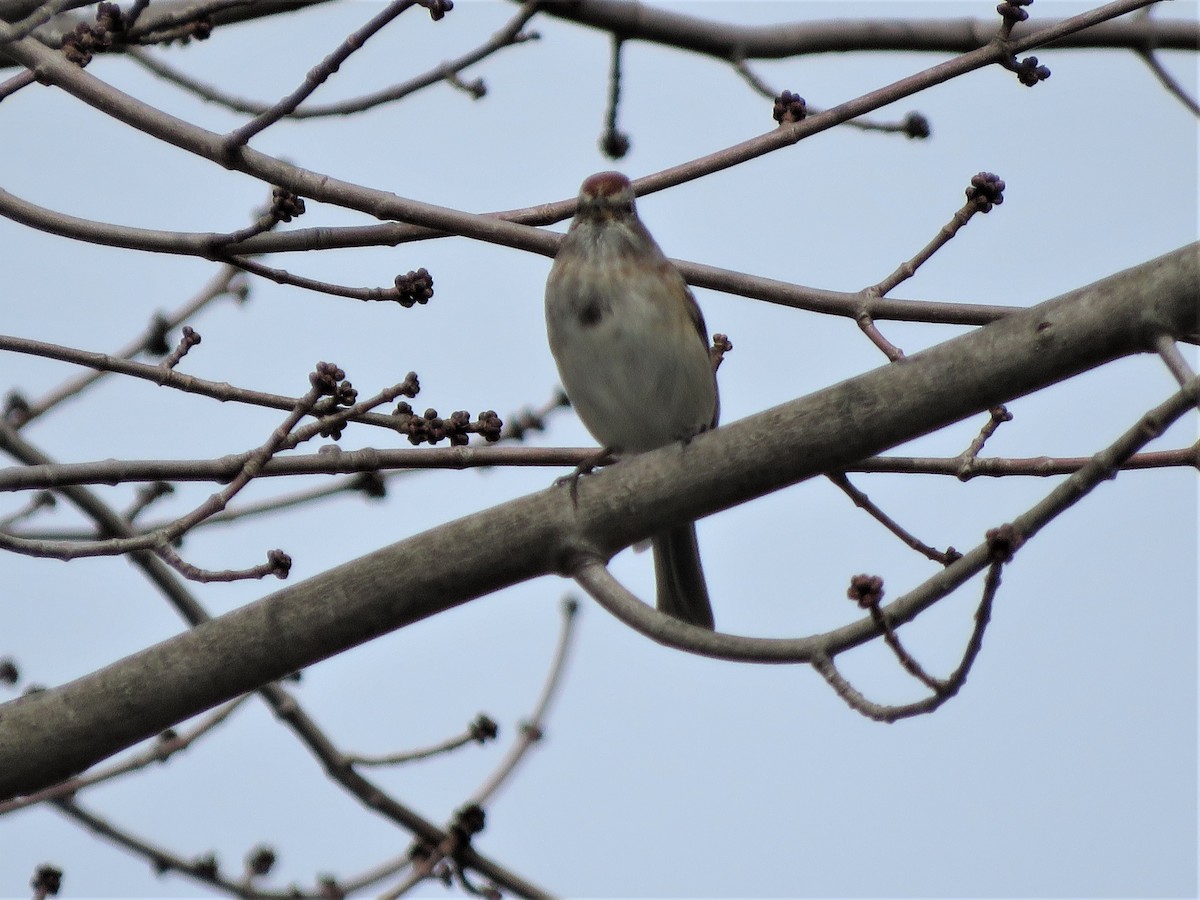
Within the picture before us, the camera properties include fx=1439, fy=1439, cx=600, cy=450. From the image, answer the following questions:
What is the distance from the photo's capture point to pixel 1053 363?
3.13 meters

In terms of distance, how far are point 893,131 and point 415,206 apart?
5.85 ft

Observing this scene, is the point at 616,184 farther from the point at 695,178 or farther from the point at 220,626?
the point at 220,626

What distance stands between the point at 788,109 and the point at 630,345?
4.49 feet

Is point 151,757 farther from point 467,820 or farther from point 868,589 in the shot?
point 868,589

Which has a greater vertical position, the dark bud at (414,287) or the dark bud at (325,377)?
the dark bud at (414,287)

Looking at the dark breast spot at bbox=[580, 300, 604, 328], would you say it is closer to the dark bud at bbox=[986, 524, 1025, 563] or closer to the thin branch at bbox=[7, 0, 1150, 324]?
the thin branch at bbox=[7, 0, 1150, 324]

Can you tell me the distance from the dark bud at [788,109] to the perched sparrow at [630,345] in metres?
1.28

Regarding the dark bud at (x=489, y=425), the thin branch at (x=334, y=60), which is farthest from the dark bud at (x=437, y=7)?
the dark bud at (x=489, y=425)

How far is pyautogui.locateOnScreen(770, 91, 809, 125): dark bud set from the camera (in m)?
3.95

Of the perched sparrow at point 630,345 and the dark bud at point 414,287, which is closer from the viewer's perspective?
the dark bud at point 414,287

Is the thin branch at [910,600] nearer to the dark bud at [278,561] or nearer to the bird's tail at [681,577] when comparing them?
the dark bud at [278,561]

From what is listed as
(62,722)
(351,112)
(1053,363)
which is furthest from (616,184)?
(62,722)

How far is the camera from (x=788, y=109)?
3.97 m

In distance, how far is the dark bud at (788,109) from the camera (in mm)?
3945
